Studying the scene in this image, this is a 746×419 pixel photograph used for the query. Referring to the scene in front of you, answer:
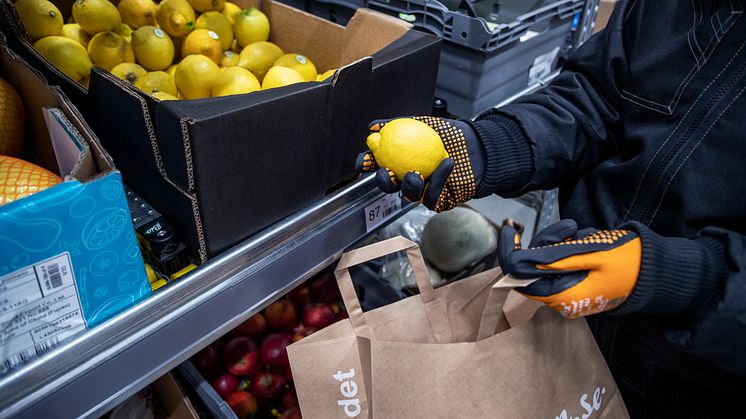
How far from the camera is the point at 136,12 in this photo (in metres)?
1.14

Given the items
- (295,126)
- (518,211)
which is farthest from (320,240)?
(518,211)

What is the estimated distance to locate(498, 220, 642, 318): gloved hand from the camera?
66 cm

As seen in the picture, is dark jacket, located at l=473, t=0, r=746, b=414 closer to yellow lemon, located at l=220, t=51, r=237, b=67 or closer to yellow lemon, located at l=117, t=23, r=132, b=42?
yellow lemon, located at l=220, t=51, r=237, b=67

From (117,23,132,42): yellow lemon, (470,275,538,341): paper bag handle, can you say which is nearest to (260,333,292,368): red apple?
(470,275,538,341): paper bag handle

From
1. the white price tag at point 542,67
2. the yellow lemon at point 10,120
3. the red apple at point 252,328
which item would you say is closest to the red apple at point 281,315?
the red apple at point 252,328

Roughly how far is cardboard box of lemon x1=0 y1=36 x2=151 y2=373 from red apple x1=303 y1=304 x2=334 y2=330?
64cm

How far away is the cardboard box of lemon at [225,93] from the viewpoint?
2.20 feet

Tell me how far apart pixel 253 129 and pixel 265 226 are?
0.62ft

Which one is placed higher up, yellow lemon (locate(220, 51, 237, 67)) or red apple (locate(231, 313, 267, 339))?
yellow lemon (locate(220, 51, 237, 67))

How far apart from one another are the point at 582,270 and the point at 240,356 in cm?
83

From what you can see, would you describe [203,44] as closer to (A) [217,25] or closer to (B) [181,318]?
(A) [217,25]

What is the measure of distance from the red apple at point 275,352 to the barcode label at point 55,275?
702 mm

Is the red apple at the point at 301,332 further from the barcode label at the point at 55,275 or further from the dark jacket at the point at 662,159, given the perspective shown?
the barcode label at the point at 55,275

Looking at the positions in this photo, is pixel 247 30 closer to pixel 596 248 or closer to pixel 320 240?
pixel 320 240
